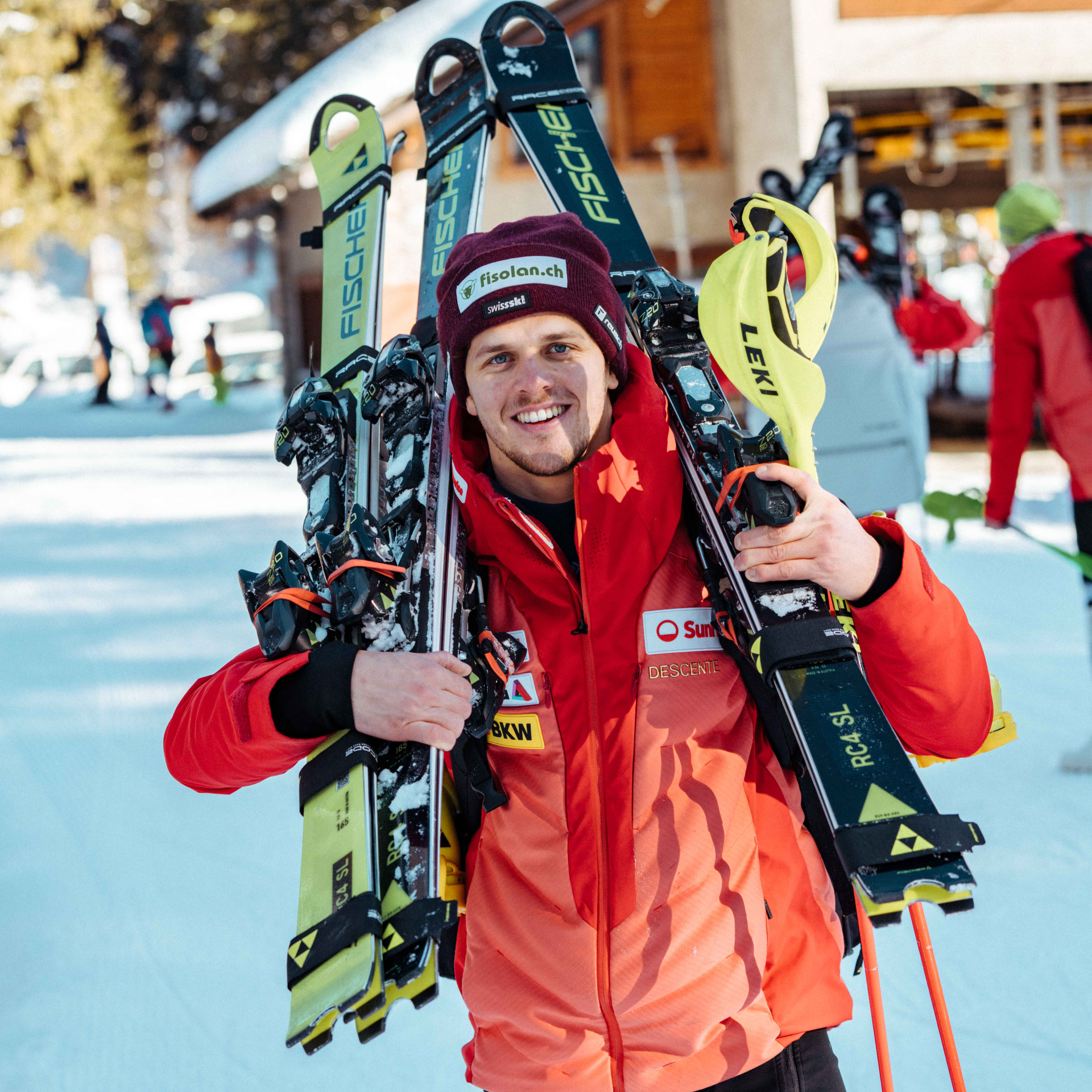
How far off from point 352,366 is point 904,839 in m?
1.40

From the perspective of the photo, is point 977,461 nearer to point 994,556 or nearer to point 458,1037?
point 994,556

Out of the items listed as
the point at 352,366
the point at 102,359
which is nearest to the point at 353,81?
the point at 102,359

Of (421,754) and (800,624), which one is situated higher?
(800,624)

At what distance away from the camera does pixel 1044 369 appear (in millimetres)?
3729

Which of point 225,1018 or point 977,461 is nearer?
point 225,1018

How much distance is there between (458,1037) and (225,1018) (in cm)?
59

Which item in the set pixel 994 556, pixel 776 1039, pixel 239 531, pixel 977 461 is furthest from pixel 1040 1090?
pixel 977 461

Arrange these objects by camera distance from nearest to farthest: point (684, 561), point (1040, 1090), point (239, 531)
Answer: point (684, 561)
point (1040, 1090)
point (239, 531)

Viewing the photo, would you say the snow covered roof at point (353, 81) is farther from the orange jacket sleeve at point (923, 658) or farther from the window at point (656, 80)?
the orange jacket sleeve at point (923, 658)

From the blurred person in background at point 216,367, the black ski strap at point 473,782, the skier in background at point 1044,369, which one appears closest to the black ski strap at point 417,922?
the black ski strap at point 473,782

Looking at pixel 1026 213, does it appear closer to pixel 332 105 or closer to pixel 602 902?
pixel 332 105

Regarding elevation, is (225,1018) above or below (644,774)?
below

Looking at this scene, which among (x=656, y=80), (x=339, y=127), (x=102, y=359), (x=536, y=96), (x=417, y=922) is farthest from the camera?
(x=102, y=359)

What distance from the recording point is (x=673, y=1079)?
1.42 m
